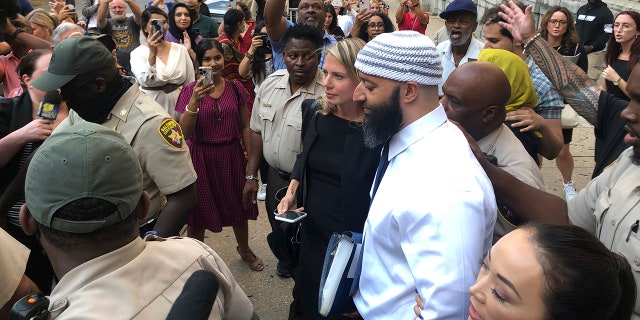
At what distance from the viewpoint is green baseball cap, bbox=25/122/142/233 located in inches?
57.3

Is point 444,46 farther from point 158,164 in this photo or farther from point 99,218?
point 99,218

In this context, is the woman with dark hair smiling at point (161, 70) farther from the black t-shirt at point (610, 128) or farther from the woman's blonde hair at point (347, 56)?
the black t-shirt at point (610, 128)

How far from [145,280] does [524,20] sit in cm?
293

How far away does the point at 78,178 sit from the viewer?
1.46m

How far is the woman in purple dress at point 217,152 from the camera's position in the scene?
14.1 feet

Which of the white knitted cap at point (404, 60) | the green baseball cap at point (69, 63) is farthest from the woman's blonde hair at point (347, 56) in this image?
the green baseball cap at point (69, 63)

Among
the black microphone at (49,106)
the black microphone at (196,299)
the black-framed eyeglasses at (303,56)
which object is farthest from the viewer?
the black-framed eyeglasses at (303,56)

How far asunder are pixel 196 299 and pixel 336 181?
5.64ft

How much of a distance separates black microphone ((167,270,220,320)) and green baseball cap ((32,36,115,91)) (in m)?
1.62

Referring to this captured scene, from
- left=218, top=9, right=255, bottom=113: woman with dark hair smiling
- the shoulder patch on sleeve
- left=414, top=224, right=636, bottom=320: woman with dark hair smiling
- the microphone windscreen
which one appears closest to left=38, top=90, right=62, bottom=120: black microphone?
the microphone windscreen

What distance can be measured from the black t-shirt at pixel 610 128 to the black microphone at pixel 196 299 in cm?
236

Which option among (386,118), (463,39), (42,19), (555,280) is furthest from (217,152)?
(555,280)

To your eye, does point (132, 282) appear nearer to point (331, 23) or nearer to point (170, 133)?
point (170, 133)

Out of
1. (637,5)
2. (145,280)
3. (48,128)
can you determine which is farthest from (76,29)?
(637,5)
